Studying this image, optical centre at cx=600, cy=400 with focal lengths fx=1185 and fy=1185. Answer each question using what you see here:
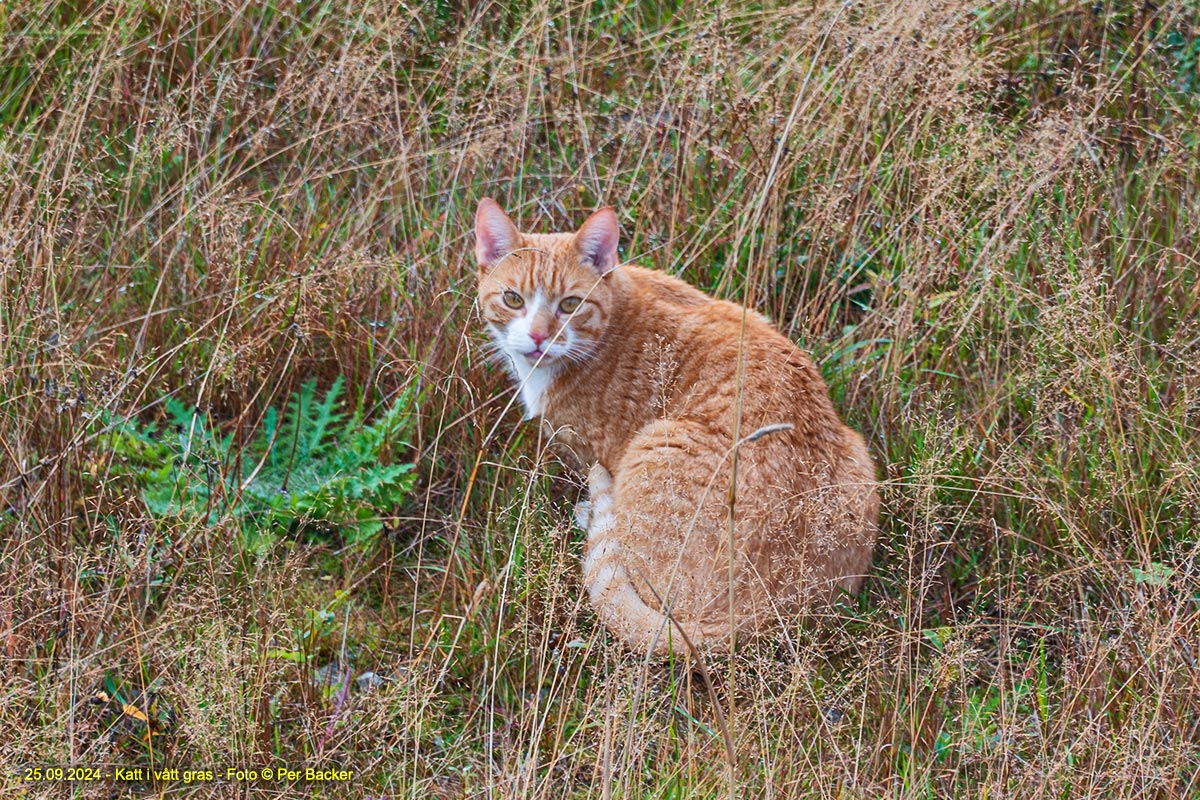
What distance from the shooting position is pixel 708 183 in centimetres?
386

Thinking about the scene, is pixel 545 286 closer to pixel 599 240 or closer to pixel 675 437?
pixel 599 240

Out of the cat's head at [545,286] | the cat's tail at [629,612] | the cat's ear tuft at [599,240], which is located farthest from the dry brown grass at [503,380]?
the cat's ear tuft at [599,240]

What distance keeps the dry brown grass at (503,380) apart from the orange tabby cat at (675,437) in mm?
132

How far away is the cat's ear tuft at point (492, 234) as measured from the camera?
3.28m

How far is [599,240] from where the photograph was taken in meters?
3.31

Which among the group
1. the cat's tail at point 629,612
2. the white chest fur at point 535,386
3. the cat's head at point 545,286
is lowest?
the cat's tail at point 629,612

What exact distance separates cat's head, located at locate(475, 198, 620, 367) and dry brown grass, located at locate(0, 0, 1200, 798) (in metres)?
0.21

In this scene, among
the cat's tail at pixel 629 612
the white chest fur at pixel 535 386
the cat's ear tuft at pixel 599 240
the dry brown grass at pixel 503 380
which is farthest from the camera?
the white chest fur at pixel 535 386

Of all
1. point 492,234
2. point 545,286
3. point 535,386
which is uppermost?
point 492,234

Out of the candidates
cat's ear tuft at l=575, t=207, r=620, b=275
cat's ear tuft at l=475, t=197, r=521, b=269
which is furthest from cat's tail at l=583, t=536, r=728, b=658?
cat's ear tuft at l=475, t=197, r=521, b=269

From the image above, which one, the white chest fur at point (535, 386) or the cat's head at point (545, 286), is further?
the white chest fur at point (535, 386)

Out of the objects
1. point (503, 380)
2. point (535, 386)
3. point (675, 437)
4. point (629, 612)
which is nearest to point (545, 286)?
point (535, 386)

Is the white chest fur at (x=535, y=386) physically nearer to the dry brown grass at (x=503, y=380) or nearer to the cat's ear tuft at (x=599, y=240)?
the dry brown grass at (x=503, y=380)

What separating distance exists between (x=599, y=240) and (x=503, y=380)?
0.61 m
